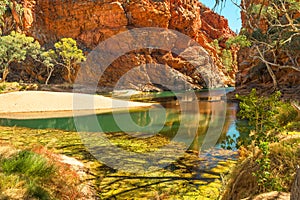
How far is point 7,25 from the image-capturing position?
45.7m

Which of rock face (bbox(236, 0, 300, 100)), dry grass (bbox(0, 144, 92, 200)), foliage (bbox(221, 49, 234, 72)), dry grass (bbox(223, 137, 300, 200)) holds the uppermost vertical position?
foliage (bbox(221, 49, 234, 72))

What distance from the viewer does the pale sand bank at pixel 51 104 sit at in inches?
770

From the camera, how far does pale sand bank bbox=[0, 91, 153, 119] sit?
19.5m

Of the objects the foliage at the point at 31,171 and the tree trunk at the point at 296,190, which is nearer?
the tree trunk at the point at 296,190

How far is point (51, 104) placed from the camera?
21.4 metres

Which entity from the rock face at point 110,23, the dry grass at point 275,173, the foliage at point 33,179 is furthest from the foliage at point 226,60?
the foliage at point 33,179

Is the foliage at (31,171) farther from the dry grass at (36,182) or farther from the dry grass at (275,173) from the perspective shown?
the dry grass at (275,173)

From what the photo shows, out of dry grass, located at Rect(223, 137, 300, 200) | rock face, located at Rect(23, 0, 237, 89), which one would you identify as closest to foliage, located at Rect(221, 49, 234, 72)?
rock face, located at Rect(23, 0, 237, 89)

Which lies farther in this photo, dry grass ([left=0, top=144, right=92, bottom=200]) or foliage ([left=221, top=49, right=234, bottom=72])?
foliage ([left=221, top=49, right=234, bottom=72])

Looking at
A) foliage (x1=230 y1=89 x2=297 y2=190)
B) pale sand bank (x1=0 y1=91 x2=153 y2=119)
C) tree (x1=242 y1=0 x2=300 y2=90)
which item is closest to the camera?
foliage (x1=230 y1=89 x2=297 y2=190)

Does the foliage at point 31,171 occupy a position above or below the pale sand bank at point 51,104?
below

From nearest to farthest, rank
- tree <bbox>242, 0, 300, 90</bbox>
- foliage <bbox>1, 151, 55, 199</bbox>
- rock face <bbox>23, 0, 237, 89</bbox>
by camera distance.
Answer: foliage <bbox>1, 151, 55, 199</bbox> → tree <bbox>242, 0, 300, 90</bbox> → rock face <bbox>23, 0, 237, 89</bbox>

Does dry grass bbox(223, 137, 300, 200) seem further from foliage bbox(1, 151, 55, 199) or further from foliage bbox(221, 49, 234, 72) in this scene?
foliage bbox(221, 49, 234, 72)

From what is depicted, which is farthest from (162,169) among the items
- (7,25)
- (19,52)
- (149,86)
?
(7,25)
